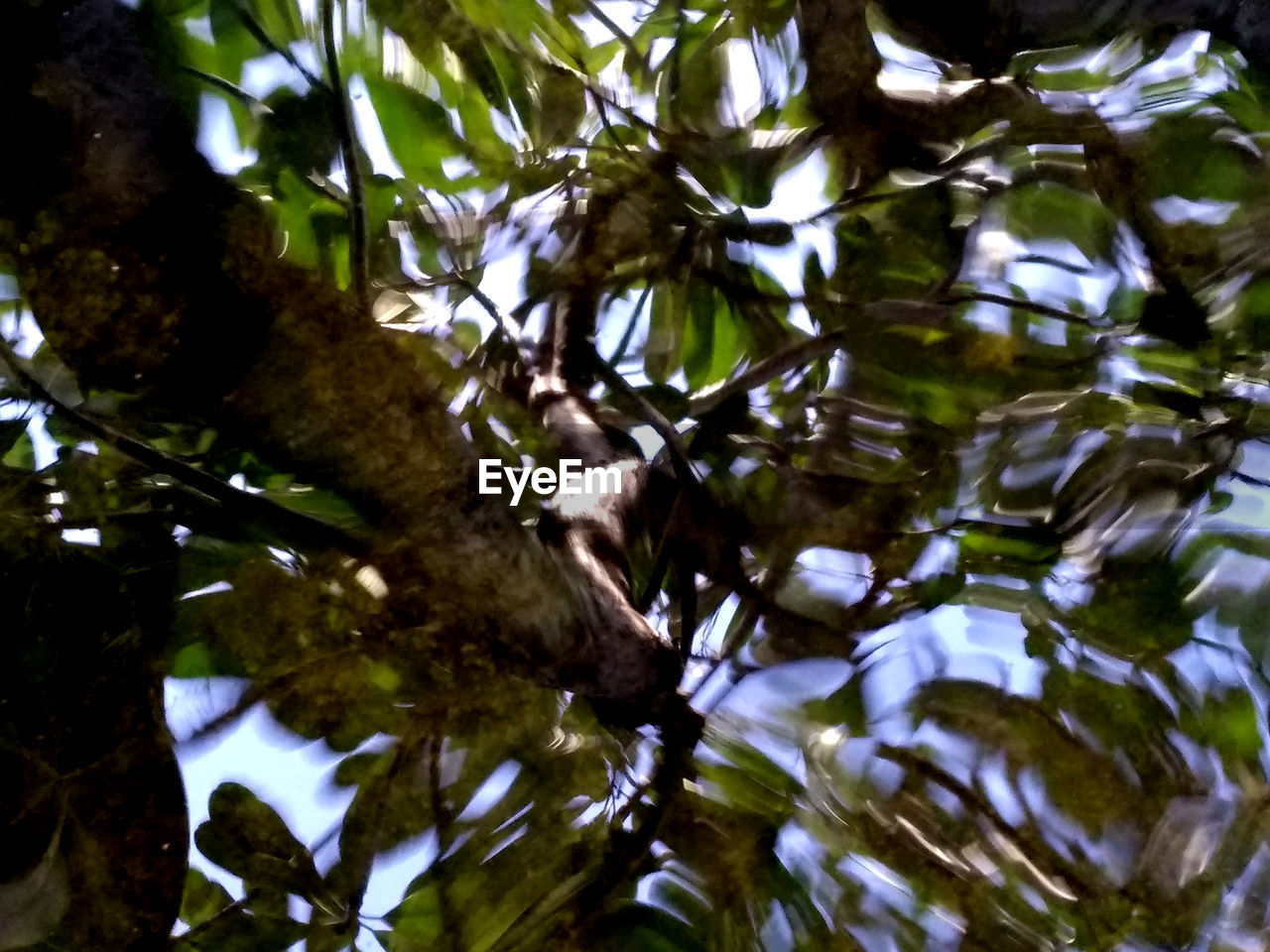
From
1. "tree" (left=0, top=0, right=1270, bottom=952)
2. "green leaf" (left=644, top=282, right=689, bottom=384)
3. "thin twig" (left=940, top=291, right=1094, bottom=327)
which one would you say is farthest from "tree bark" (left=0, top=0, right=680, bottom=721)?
"thin twig" (left=940, top=291, right=1094, bottom=327)

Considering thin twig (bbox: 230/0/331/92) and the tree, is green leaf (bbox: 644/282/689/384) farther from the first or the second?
thin twig (bbox: 230/0/331/92)

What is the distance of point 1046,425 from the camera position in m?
0.52

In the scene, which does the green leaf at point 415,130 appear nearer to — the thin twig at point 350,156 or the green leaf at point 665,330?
the thin twig at point 350,156

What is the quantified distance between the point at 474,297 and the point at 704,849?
344mm

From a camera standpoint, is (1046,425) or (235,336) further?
(1046,425)

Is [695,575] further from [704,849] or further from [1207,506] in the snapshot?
[1207,506]

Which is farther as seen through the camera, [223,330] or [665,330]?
[665,330]

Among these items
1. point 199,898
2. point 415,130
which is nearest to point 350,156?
point 415,130

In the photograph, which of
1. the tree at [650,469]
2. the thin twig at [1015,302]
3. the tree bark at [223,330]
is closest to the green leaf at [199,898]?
the tree at [650,469]

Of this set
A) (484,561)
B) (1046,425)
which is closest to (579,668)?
(484,561)

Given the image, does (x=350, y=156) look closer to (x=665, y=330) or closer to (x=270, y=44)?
(x=270, y=44)

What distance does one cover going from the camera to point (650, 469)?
1.69 feet

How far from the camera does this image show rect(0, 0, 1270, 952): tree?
1.28 feet

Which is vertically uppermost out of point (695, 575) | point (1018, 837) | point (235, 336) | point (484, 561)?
point (235, 336)
